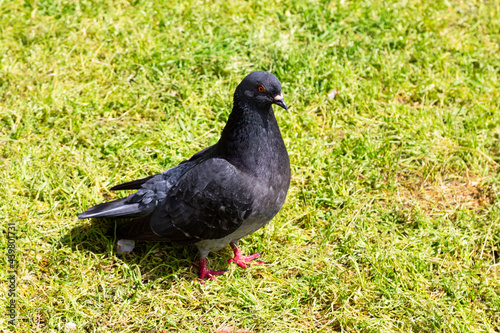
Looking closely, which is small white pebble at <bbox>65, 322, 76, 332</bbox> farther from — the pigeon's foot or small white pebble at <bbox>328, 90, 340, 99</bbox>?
small white pebble at <bbox>328, 90, 340, 99</bbox>

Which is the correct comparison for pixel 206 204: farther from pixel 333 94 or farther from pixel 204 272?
pixel 333 94

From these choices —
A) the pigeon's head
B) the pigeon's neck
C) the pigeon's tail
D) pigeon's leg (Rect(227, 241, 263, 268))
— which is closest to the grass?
pigeon's leg (Rect(227, 241, 263, 268))

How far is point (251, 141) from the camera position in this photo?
13.1ft

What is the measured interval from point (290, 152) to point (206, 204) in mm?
1535

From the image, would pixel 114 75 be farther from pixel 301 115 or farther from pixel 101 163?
pixel 301 115

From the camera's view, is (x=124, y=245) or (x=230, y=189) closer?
(x=230, y=189)

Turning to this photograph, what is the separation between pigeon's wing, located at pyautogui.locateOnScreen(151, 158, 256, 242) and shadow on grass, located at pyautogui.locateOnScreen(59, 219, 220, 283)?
360 millimetres

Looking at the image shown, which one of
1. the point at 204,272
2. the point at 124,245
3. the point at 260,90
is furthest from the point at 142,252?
the point at 260,90

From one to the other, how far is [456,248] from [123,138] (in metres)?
3.45

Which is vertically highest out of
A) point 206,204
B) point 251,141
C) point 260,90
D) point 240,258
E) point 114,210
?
point 260,90

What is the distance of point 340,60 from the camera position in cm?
630

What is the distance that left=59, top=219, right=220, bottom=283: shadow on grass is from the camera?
14.3 ft

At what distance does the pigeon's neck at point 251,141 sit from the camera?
4.01 m

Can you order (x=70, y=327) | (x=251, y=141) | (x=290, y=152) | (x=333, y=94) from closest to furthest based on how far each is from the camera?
(x=70, y=327)
(x=251, y=141)
(x=290, y=152)
(x=333, y=94)
